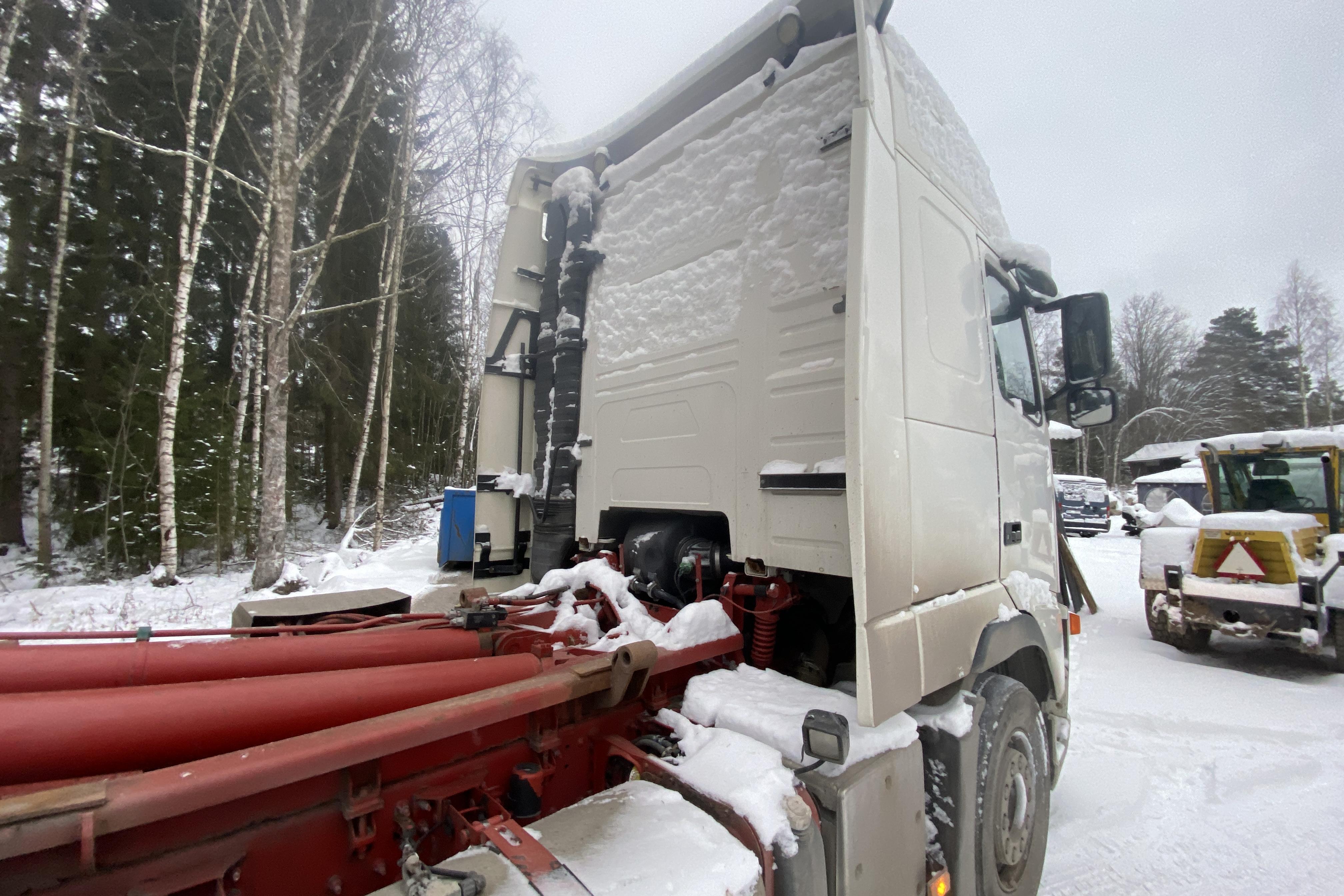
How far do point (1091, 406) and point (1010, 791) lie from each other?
2025mm

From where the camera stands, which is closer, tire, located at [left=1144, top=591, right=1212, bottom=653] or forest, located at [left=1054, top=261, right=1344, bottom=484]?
tire, located at [left=1144, top=591, right=1212, bottom=653]

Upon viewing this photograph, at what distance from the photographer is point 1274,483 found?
7.68 meters

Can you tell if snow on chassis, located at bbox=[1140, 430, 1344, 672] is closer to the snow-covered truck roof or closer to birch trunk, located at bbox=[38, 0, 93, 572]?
the snow-covered truck roof

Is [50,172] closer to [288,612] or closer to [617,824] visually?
[288,612]

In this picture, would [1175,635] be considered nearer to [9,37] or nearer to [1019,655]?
[1019,655]

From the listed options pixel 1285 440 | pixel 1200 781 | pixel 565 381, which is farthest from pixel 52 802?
pixel 1285 440

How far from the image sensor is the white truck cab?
1.97 m

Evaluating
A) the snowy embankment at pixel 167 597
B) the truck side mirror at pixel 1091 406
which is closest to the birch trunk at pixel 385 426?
the snowy embankment at pixel 167 597

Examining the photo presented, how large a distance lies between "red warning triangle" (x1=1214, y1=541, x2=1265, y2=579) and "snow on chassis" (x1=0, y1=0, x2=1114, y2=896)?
15.8 ft

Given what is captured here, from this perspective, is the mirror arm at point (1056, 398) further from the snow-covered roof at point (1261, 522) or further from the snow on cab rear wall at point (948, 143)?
the snow-covered roof at point (1261, 522)

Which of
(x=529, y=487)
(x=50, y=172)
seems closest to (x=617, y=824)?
(x=529, y=487)

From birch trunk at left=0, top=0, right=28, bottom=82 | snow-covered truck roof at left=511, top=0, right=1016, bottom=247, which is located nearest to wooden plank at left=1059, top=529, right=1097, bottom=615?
snow-covered truck roof at left=511, top=0, right=1016, bottom=247

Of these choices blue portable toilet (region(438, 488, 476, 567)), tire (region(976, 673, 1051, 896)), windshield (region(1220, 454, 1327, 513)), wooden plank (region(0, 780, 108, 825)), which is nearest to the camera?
wooden plank (region(0, 780, 108, 825))

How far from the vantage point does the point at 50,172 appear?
32.1 ft
